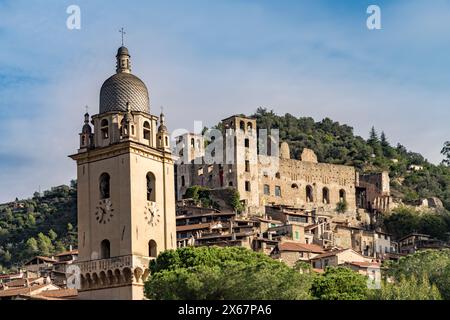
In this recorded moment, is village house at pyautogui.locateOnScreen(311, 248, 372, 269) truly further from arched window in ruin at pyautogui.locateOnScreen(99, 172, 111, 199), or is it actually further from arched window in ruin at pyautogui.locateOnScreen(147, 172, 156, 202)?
arched window in ruin at pyautogui.locateOnScreen(99, 172, 111, 199)

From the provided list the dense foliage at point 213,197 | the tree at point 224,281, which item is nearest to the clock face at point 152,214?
the tree at point 224,281

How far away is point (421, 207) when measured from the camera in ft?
431

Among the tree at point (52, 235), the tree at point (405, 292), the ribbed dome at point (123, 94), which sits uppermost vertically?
the ribbed dome at point (123, 94)

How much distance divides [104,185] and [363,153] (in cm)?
10995

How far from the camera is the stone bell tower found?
5297cm

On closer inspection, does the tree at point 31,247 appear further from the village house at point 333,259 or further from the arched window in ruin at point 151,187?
the arched window in ruin at point 151,187

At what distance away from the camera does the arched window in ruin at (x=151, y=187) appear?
2174 inches

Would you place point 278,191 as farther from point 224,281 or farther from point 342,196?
point 224,281

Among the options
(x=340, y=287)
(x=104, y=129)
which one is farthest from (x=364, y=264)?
(x=104, y=129)

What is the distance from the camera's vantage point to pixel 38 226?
131125 millimetres

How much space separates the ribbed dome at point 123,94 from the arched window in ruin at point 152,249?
6031 millimetres

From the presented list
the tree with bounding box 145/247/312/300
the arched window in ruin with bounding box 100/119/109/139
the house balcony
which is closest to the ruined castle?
the arched window in ruin with bounding box 100/119/109/139

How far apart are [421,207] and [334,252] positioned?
4005 centimetres
